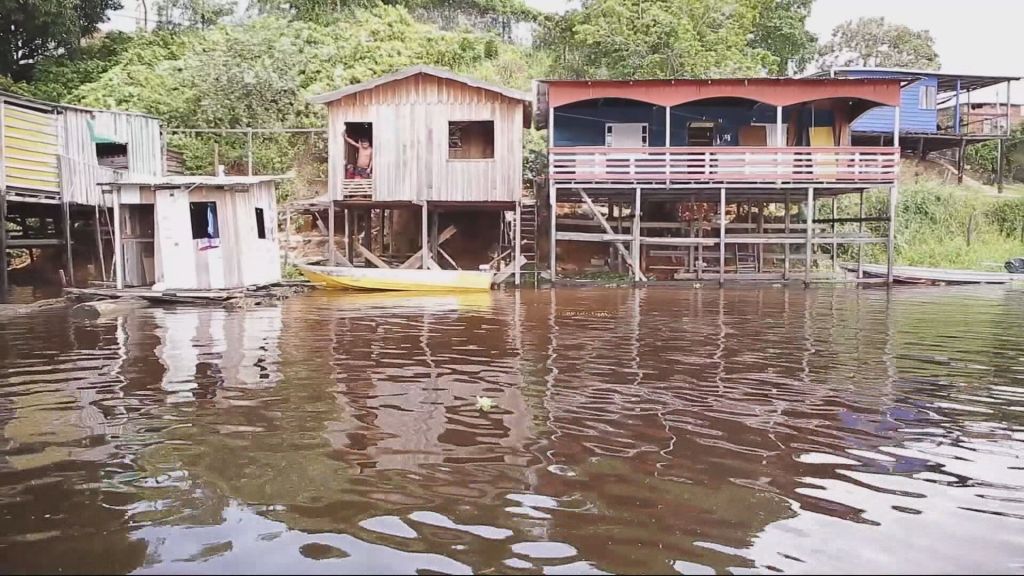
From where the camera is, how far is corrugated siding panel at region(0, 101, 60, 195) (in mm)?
17953

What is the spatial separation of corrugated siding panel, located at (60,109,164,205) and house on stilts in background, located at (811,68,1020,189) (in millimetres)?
24385

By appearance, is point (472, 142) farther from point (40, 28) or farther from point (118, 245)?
point (40, 28)

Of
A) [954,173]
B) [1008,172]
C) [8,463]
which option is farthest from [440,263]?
[1008,172]

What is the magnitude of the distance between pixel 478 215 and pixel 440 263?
2.41 metres

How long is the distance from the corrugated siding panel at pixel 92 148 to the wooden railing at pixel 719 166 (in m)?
11.9

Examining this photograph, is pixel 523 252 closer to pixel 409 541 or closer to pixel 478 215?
pixel 478 215

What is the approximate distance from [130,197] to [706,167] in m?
15.1

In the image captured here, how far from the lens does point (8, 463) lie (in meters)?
4.98

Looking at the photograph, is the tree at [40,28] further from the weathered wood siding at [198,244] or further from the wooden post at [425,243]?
the wooden post at [425,243]

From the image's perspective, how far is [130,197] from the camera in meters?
17.5

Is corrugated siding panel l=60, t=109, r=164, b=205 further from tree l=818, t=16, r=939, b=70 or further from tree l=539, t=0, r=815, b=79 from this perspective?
tree l=818, t=16, r=939, b=70

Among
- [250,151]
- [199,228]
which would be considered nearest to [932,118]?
[250,151]

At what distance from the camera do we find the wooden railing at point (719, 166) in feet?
71.5

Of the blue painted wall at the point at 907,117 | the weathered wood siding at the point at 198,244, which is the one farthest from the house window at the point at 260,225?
the blue painted wall at the point at 907,117
